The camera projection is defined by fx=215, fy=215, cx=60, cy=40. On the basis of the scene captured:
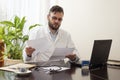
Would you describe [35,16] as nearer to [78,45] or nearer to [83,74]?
[78,45]

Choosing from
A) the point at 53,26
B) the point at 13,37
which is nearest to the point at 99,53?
the point at 53,26

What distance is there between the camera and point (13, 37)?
3.01 metres

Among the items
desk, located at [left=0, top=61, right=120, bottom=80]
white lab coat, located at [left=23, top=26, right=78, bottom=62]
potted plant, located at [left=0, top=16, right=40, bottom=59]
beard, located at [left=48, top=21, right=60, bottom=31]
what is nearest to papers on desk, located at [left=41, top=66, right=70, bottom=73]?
desk, located at [left=0, top=61, right=120, bottom=80]

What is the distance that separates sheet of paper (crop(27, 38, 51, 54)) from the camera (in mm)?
2389

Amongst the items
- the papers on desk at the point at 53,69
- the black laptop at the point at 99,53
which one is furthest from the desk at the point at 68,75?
the black laptop at the point at 99,53

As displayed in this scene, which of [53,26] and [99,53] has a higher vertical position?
[53,26]

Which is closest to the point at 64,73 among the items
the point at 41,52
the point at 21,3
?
the point at 41,52

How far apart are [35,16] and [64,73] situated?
1877mm

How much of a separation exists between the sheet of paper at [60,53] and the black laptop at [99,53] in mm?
383

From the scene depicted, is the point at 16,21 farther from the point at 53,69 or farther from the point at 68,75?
the point at 68,75

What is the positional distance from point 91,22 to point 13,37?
3.88 ft

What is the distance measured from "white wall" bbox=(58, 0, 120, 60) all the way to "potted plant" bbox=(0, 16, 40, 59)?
0.74m

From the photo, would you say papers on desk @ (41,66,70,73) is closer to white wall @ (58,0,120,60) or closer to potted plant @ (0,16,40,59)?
potted plant @ (0,16,40,59)

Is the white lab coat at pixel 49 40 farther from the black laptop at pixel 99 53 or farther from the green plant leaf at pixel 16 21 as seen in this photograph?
the black laptop at pixel 99 53
